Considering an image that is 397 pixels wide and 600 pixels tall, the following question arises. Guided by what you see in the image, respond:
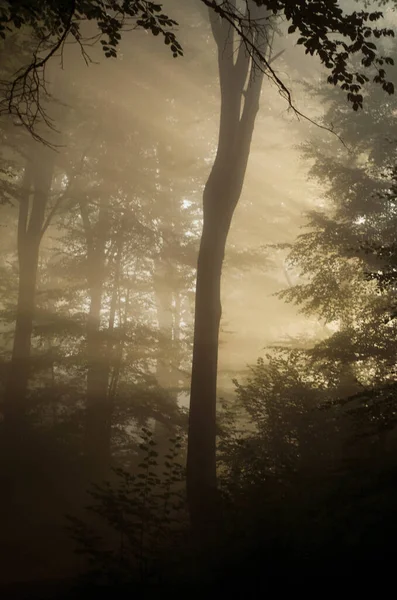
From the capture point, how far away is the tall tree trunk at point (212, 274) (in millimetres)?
7957

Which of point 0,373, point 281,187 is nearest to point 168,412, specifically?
point 0,373

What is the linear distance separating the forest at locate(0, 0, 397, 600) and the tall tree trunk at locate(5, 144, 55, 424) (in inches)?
2.3

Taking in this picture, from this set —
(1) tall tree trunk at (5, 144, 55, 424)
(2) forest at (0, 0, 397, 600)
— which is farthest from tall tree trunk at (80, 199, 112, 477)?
(1) tall tree trunk at (5, 144, 55, 424)

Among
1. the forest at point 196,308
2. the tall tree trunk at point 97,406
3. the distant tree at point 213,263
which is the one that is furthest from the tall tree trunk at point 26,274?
the distant tree at point 213,263

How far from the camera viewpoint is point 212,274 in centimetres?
886

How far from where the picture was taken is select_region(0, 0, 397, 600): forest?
15.4 ft

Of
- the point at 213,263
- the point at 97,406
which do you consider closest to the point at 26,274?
the point at 97,406

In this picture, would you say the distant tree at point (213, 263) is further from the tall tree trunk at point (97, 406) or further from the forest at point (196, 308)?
the tall tree trunk at point (97, 406)

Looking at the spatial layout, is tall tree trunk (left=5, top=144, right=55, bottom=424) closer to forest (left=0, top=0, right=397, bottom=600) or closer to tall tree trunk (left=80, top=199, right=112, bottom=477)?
forest (left=0, top=0, right=397, bottom=600)

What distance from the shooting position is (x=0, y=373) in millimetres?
14914

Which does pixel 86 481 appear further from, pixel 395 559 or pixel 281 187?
pixel 281 187

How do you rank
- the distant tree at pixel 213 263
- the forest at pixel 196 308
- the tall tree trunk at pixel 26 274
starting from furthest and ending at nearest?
the tall tree trunk at pixel 26 274 → the distant tree at pixel 213 263 → the forest at pixel 196 308

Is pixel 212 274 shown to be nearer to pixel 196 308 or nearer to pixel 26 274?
pixel 196 308

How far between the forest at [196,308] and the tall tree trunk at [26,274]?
0.19 feet
